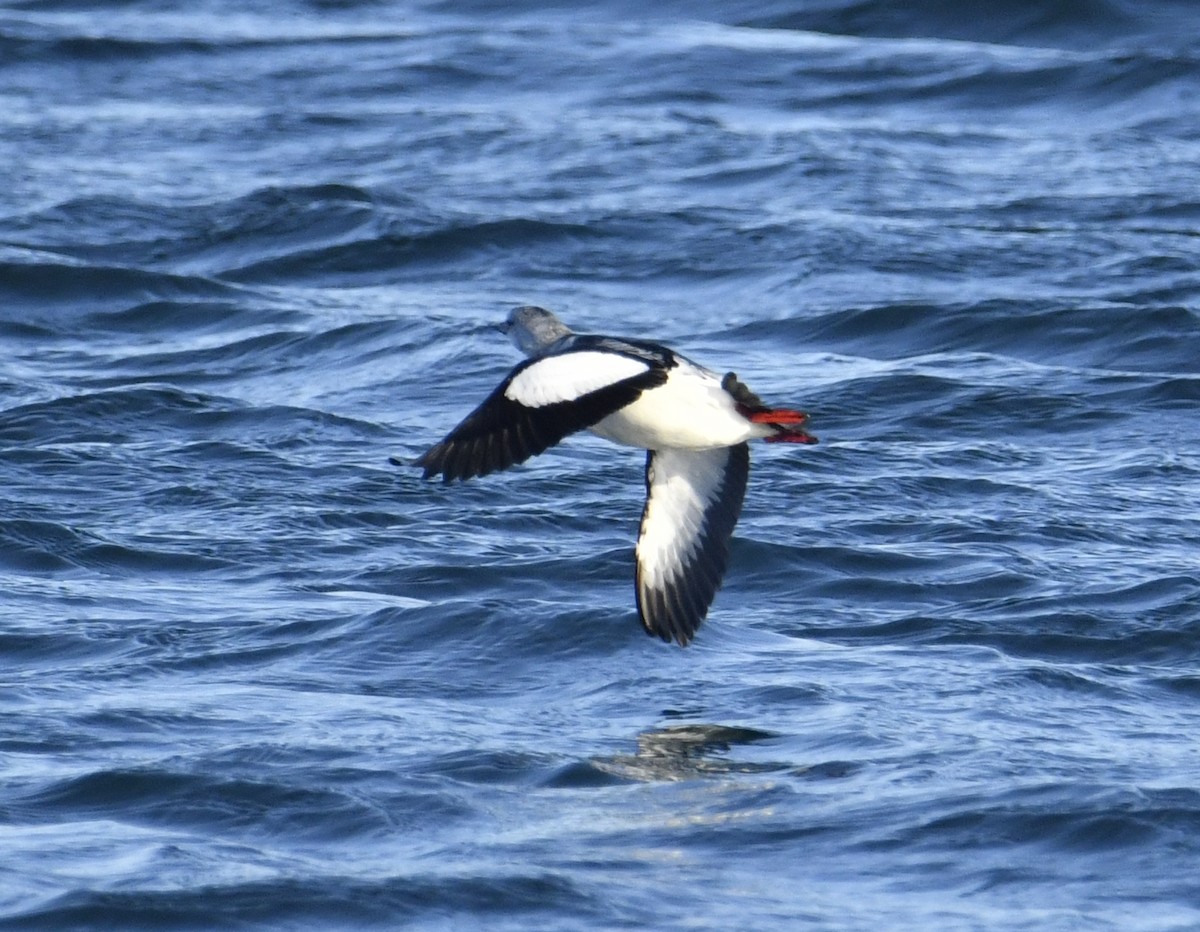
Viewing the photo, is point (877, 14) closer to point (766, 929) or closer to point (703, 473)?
point (703, 473)

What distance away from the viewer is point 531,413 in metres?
5.95

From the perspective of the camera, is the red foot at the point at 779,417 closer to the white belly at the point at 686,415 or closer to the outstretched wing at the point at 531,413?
the white belly at the point at 686,415

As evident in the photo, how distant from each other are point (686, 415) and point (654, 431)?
112mm

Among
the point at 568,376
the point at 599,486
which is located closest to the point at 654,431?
the point at 568,376

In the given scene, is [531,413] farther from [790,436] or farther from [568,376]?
[790,436]

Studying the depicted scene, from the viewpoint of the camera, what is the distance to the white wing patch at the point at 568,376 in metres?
5.98

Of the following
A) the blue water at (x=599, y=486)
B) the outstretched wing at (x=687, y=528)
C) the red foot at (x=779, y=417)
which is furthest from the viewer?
the outstretched wing at (x=687, y=528)

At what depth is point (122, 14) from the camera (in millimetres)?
20250

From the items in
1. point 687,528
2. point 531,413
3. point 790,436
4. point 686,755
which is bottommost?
point 686,755

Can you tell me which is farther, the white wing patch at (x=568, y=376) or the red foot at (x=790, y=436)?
the red foot at (x=790, y=436)

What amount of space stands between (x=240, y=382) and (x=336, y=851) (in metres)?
5.70

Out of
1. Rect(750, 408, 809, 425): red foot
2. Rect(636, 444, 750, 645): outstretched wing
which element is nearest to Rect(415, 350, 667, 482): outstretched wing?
Rect(750, 408, 809, 425): red foot

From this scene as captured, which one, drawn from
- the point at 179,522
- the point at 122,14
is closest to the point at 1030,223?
the point at 179,522

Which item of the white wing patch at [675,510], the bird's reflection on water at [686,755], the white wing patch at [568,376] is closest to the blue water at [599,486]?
the bird's reflection on water at [686,755]
